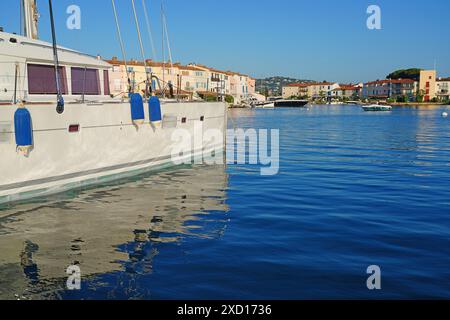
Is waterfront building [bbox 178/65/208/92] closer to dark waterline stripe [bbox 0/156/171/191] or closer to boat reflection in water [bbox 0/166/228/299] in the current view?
dark waterline stripe [bbox 0/156/171/191]

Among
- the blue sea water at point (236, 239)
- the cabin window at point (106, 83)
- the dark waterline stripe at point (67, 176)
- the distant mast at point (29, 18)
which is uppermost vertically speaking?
the distant mast at point (29, 18)

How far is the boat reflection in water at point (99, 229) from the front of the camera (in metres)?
5.81

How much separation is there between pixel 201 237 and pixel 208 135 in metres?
12.2

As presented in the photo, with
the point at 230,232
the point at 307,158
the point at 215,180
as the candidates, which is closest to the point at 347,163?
the point at 307,158

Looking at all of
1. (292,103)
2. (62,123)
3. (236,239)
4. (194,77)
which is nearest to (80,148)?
(62,123)

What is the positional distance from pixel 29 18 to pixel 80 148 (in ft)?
14.4

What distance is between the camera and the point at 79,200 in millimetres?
10383

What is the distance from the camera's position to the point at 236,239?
7246 millimetres

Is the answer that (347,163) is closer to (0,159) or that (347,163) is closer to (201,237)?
(201,237)

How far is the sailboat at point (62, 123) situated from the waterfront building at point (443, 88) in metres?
165

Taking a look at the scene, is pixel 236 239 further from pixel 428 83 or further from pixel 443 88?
pixel 443 88

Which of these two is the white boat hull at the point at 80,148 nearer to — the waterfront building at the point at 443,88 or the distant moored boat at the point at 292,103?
Answer: the distant moored boat at the point at 292,103

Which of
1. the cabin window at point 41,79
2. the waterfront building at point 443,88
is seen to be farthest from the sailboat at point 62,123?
the waterfront building at point 443,88
